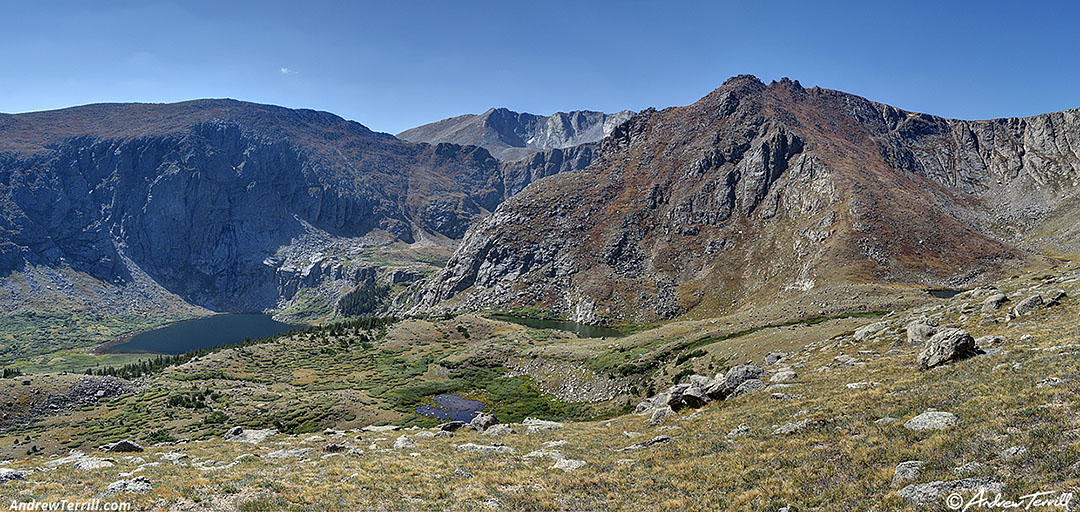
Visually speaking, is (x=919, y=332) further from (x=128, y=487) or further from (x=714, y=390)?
(x=128, y=487)

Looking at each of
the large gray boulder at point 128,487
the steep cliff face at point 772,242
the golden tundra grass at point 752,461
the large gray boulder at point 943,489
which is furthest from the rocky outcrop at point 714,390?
the steep cliff face at point 772,242

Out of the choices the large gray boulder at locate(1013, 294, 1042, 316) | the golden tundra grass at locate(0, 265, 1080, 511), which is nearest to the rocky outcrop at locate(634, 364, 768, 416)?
the golden tundra grass at locate(0, 265, 1080, 511)

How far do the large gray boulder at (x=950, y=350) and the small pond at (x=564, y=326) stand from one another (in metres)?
111

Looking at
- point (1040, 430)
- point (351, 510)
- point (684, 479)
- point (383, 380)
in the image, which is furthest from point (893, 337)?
point (383, 380)

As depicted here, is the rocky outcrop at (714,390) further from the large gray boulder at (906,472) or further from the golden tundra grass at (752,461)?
the large gray boulder at (906,472)

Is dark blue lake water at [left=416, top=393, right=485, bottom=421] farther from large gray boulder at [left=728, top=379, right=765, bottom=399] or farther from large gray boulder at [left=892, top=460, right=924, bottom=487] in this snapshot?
large gray boulder at [left=892, top=460, right=924, bottom=487]

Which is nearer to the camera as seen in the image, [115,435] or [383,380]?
[115,435]

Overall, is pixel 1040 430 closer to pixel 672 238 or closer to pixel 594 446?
pixel 594 446

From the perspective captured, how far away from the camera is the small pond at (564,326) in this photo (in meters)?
144

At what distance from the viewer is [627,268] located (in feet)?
586

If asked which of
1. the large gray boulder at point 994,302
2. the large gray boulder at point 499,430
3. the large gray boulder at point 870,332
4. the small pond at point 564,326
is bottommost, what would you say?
the small pond at point 564,326

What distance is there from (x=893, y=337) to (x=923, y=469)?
30239mm

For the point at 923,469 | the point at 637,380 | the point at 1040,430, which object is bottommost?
the point at 637,380

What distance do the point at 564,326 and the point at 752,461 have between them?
13847cm
